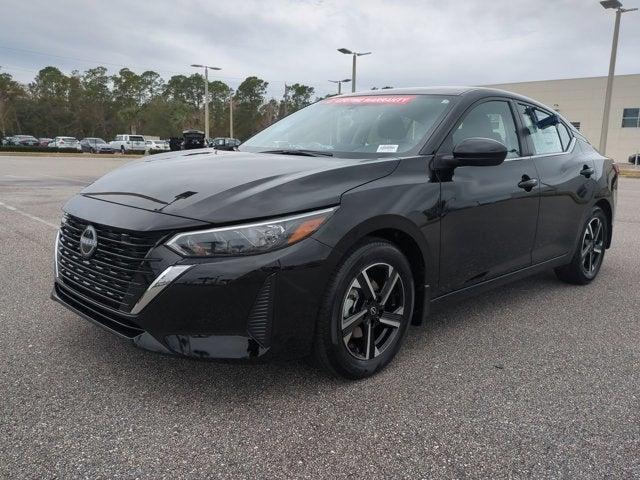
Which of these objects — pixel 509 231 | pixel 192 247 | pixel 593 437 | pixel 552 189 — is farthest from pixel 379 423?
pixel 552 189

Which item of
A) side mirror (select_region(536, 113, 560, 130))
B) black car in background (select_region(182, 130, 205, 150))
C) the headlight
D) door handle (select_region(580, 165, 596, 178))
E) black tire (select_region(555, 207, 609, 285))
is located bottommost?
black tire (select_region(555, 207, 609, 285))

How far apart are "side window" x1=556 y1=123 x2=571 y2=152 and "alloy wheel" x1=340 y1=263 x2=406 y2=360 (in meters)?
2.45

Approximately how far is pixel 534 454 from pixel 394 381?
82cm

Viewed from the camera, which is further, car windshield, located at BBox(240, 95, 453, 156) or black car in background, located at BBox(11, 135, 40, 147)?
black car in background, located at BBox(11, 135, 40, 147)

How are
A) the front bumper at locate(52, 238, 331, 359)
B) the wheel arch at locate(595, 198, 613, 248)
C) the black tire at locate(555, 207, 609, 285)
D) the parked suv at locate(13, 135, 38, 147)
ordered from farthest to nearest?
the parked suv at locate(13, 135, 38, 147)
the wheel arch at locate(595, 198, 613, 248)
the black tire at locate(555, 207, 609, 285)
the front bumper at locate(52, 238, 331, 359)

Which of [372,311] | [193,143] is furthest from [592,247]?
[193,143]

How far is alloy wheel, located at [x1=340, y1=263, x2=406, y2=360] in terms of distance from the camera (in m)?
2.76

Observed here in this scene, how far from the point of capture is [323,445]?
228cm

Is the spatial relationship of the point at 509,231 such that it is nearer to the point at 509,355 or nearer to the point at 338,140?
the point at 509,355

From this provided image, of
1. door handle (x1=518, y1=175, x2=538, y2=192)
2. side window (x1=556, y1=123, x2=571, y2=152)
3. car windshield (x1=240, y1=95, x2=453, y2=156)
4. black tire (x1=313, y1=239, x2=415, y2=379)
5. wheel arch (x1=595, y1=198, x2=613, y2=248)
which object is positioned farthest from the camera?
wheel arch (x1=595, y1=198, x2=613, y2=248)

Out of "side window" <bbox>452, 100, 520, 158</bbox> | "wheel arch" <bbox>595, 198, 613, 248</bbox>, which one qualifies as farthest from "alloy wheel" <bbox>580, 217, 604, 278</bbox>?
"side window" <bbox>452, 100, 520, 158</bbox>

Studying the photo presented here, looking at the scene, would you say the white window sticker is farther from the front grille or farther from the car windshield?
the front grille

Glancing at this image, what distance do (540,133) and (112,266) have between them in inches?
133

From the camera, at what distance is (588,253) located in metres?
4.93
